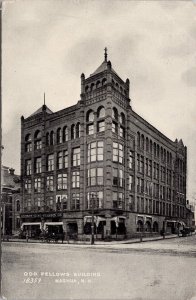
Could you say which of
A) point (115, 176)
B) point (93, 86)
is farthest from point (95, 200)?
point (93, 86)

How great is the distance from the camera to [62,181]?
164 inches

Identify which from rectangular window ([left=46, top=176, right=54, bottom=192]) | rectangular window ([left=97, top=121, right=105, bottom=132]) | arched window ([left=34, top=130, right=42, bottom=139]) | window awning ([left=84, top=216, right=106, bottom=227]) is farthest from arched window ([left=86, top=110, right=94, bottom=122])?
window awning ([left=84, top=216, right=106, bottom=227])

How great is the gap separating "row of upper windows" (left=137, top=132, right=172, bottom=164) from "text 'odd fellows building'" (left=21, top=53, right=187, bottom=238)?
1 cm

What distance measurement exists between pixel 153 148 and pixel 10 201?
232 cm

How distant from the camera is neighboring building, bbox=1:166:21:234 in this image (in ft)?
11.5

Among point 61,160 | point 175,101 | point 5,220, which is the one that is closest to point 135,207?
point 61,160

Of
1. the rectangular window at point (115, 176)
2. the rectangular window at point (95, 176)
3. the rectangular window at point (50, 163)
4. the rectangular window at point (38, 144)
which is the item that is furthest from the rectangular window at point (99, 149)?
the rectangular window at point (38, 144)

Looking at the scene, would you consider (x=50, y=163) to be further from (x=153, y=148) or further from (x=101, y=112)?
(x=153, y=148)

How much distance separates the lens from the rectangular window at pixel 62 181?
162 inches

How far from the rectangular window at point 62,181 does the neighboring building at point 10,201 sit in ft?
1.60

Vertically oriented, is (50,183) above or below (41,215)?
above

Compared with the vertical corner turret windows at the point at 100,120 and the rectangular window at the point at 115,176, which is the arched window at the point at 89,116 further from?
the rectangular window at the point at 115,176

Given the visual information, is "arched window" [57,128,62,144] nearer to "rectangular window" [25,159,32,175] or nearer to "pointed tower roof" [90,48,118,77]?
"rectangular window" [25,159,32,175]

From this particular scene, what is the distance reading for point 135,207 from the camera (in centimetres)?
546
